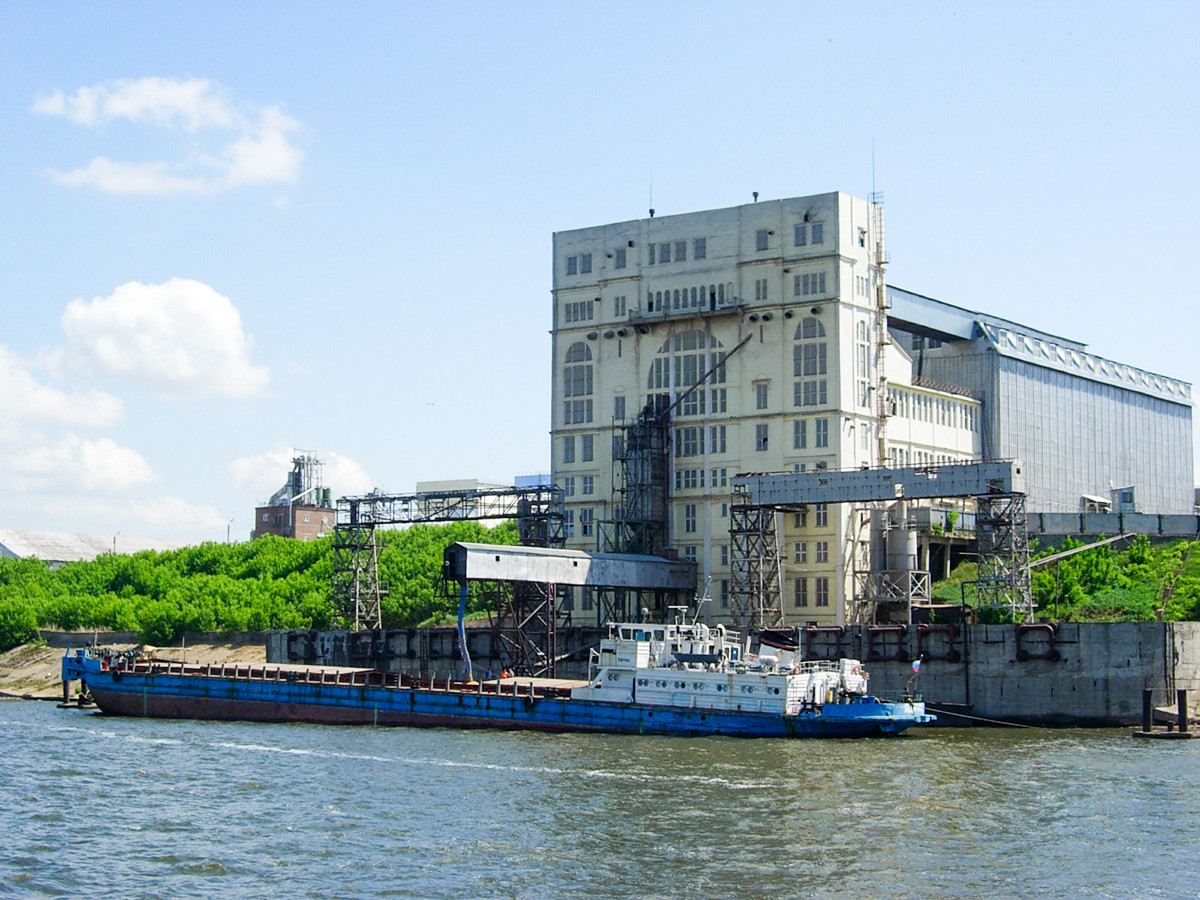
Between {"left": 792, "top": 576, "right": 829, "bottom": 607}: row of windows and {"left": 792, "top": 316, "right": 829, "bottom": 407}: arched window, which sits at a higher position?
{"left": 792, "top": 316, "right": 829, "bottom": 407}: arched window

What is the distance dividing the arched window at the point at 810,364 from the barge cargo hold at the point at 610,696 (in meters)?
22.6

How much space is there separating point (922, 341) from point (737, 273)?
2425cm

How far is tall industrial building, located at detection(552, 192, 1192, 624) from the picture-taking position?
4126 inches

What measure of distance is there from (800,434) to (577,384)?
18.7 meters

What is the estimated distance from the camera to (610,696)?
82.1 m

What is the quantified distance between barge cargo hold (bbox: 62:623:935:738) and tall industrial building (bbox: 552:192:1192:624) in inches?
662

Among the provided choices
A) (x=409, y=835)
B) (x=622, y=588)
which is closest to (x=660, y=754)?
(x=409, y=835)

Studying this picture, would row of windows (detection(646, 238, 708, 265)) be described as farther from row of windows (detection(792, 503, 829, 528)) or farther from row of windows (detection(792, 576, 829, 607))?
row of windows (detection(792, 576, 829, 607))

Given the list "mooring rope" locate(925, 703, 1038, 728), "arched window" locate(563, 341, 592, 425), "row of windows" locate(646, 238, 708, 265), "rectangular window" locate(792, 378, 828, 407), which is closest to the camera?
"mooring rope" locate(925, 703, 1038, 728)

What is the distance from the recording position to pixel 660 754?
69.4m

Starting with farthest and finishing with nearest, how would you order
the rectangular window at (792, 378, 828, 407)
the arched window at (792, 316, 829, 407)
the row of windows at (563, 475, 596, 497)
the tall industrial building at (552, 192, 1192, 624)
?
the row of windows at (563, 475, 596, 497), the arched window at (792, 316, 829, 407), the rectangular window at (792, 378, 828, 407), the tall industrial building at (552, 192, 1192, 624)

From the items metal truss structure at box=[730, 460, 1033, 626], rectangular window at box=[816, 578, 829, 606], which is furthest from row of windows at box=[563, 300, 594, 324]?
rectangular window at box=[816, 578, 829, 606]

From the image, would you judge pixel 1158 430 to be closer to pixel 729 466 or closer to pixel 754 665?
pixel 729 466

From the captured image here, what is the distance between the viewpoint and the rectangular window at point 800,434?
344 ft
